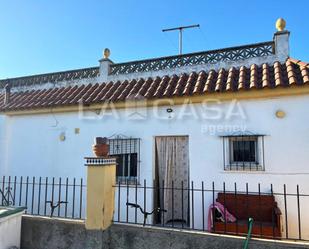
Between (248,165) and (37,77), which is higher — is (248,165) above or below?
below

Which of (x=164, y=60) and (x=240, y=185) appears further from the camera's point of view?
(x=164, y=60)

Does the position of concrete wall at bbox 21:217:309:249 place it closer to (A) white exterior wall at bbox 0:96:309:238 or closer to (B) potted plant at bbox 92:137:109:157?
(B) potted plant at bbox 92:137:109:157

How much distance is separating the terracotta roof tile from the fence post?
2885 millimetres

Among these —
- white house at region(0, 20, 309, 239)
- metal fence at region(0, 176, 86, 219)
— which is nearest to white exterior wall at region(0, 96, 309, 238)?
white house at region(0, 20, 309, 239)

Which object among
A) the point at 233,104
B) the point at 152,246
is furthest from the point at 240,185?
the point at 152,246

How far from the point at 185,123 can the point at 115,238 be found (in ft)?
11.6

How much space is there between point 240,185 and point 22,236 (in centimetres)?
517

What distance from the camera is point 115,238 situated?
15.8 feet

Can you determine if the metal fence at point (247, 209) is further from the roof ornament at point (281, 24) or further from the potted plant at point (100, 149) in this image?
the roof ornament at point (281, 24)

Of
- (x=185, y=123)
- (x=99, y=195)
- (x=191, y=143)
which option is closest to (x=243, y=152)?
(x=191, y=143)

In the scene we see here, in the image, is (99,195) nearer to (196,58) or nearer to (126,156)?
(126,156)

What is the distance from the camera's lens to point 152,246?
14.9 ft

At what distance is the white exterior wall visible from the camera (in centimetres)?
616

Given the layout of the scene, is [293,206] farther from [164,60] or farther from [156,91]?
[164,60]
